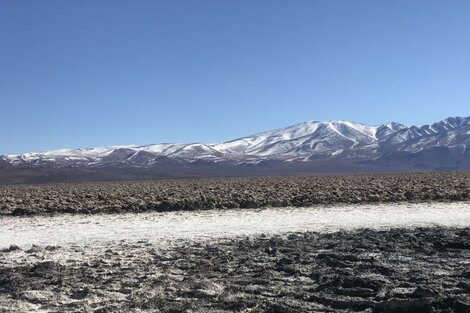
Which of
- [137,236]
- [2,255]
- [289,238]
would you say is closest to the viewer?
[2,255]

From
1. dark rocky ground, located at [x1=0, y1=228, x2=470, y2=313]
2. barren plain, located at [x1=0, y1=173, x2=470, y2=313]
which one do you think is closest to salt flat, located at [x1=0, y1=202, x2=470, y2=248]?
barren plain, located at [x1=0, y1=173, x2=470, y2=313]

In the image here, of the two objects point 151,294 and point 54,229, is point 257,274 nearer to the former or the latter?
point 151,294

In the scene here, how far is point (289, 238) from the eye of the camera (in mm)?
12469

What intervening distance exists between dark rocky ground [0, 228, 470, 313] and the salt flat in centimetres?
200

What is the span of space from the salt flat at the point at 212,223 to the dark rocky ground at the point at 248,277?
6.57 ft

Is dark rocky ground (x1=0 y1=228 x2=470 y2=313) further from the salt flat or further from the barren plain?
the salt flat

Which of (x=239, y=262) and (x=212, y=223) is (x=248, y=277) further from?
(x=212, y=223)

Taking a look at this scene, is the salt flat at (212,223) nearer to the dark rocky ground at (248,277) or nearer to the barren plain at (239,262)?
the barren plain at (239,262)

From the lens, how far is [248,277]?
7.87 metres

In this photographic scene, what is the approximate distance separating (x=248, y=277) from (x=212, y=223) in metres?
8.82

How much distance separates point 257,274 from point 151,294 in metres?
1.80

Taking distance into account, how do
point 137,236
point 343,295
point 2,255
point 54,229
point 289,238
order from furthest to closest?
point 54,229
point 137,236
point 289,238
point 2,255
point 343,295

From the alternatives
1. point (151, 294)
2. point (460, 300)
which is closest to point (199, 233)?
point (151, 294)

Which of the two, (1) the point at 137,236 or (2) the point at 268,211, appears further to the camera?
(2) the point at 268,211
